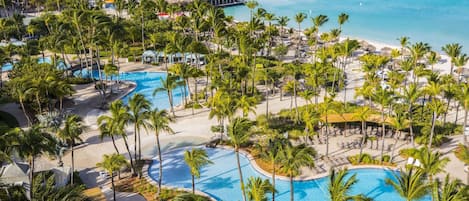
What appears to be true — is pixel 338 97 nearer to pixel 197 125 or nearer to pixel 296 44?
pixel 197 125

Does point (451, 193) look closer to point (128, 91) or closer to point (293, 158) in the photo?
point (293, 158)

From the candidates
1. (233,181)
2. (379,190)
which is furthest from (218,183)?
(379,190)

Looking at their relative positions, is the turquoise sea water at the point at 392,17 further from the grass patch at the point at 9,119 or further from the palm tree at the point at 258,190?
the grass patch at the point at 9,119

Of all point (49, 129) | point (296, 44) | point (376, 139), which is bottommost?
point (376, 139)

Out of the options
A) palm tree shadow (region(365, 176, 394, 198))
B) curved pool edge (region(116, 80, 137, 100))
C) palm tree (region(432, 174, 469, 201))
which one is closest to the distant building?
curved pool edge (region(116, 80, 137, 100))

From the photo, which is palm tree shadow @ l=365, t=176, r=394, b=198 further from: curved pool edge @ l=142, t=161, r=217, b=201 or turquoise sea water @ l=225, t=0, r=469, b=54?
turquoise sea water @ l=225, t=0, r=469, b=54

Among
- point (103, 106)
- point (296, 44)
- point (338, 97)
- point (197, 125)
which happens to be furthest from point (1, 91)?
point (296, 44)
